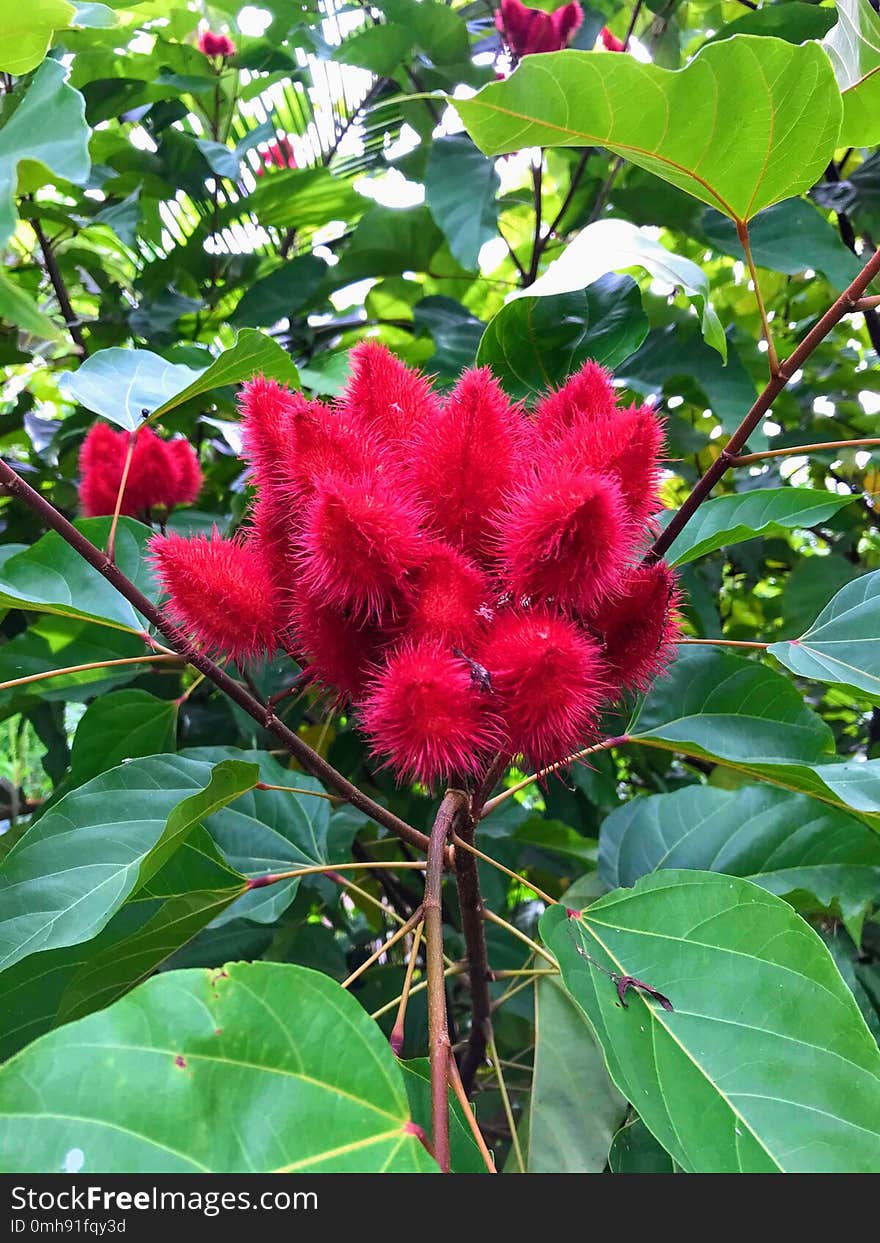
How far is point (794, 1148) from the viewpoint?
0.50m

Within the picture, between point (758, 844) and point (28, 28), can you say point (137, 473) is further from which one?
point (758, 844)

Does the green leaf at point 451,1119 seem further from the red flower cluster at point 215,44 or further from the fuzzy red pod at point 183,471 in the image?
the red flower cluster at point 215,44

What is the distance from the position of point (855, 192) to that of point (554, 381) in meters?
0.87

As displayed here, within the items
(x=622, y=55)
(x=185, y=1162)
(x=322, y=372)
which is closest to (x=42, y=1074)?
(x=185, y=1162)

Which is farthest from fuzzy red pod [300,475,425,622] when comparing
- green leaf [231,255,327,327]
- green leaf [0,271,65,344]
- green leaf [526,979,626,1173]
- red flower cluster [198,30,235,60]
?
red flower cluster [198,30,235,60]

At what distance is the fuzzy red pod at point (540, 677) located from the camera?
0.56 meters

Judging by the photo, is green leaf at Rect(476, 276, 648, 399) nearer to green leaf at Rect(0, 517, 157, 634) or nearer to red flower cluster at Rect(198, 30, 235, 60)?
green leaf at Rect(0, 517, 157, 634)

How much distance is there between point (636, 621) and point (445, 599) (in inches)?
5.7

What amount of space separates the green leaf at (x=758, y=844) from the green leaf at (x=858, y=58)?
65 cm

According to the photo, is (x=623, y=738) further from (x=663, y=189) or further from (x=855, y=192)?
(x=855, y=192)

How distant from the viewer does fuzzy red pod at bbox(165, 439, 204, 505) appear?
1196 mm

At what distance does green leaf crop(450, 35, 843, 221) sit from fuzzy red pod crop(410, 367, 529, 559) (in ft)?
0.65

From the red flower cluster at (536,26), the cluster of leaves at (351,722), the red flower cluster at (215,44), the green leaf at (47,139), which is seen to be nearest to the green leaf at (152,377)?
the cluster of leaves at (351,722)

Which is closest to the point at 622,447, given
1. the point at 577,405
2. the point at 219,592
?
the point at 577,405
